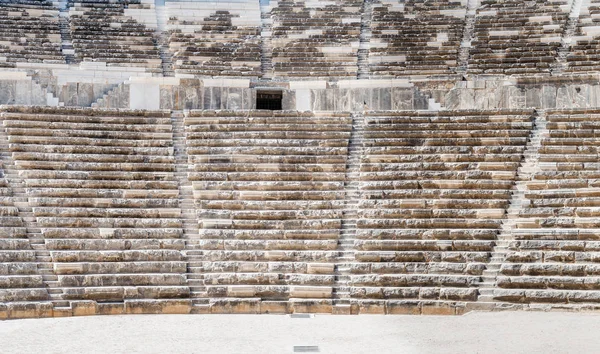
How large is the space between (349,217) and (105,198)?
3829mm

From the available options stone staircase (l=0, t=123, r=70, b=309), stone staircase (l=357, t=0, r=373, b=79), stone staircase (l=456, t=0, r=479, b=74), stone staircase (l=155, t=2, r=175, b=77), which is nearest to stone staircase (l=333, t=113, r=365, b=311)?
stone staircase (l=0, t=123, r=70, b=309)

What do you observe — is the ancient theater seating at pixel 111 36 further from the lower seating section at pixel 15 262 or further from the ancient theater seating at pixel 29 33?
the lower seating section at pixel 15 262

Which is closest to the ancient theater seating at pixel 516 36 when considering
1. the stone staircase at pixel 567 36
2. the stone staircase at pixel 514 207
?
the stone staircase at pixel 567 36

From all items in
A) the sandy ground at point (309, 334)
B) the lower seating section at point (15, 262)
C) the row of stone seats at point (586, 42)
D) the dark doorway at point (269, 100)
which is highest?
the row of stone seats at point (586, 42)

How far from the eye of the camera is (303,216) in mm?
14805

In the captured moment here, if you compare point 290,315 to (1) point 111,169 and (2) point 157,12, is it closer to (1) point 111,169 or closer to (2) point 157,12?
(1) point 111,169

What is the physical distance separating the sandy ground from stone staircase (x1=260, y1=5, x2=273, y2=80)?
10919 millimetres

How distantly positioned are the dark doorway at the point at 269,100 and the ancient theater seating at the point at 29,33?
558cm

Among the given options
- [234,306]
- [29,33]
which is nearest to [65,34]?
[29,33]

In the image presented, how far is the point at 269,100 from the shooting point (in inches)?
760

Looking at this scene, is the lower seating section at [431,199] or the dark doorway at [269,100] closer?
the lower seating section at [431,199]

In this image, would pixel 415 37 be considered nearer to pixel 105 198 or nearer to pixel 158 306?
pixel 105 198

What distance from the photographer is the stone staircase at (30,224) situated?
13070mm

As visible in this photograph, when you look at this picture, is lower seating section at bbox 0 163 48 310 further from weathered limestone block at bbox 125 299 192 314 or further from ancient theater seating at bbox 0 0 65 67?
ancient theater seating at bbox 0 0 65 67
